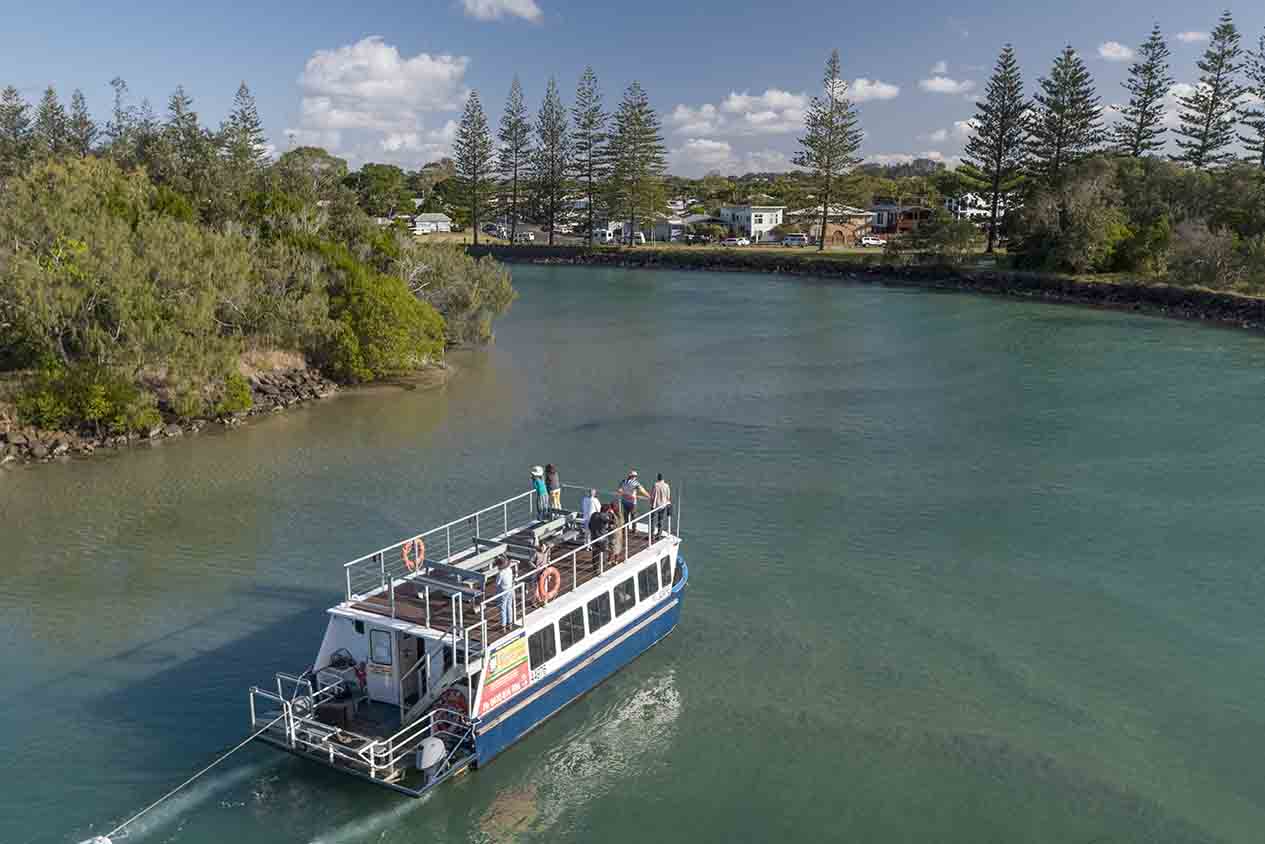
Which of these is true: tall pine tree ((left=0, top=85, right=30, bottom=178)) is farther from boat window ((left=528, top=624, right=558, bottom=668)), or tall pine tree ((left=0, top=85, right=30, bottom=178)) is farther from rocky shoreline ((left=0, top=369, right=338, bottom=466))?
boat window ((left=528, top=624, right=558, bottom=668))

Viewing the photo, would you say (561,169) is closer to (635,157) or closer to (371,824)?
(635,157)

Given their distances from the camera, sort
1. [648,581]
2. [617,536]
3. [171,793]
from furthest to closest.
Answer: [648,581] < [617,536] < [171,793]

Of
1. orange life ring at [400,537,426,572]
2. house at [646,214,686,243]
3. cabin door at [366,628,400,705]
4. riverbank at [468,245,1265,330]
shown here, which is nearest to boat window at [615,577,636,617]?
orange life ring at [400,537,426,572]

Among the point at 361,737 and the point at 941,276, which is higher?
the point at 941,276

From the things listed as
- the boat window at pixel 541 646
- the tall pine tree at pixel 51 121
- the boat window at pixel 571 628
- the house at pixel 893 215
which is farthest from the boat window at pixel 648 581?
the house at pixel 893 215

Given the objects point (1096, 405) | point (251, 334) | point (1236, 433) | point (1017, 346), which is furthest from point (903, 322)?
point (251, 334)

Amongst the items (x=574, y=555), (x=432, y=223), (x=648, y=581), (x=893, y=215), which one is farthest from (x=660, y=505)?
(x=432, y=223)

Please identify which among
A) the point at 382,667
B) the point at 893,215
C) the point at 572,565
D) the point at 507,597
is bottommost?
the point at 382,667

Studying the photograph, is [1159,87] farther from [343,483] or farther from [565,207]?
[343,483]
